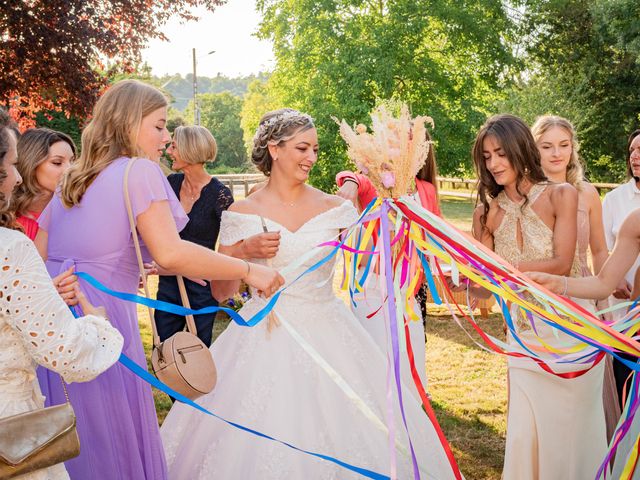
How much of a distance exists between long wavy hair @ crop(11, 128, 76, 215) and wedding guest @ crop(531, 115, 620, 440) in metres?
3.09

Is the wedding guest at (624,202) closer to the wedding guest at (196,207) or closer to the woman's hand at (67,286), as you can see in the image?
the wedding guest at (196,207)

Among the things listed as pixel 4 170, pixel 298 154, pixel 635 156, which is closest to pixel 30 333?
pixel 4 170

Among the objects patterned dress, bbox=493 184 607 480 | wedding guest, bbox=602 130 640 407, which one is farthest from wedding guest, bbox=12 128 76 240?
wedding guest, bbox=602 130 640 407

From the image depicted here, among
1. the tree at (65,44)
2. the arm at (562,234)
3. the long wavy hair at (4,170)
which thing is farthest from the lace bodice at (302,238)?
the tree at (65,44)

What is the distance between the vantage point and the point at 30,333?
2156 mm

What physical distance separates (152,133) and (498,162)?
190 cm

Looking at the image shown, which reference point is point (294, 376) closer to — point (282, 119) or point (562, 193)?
point (282, 119)

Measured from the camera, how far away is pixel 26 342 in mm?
2172

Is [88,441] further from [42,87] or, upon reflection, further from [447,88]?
[447,88]

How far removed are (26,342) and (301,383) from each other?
1.92m

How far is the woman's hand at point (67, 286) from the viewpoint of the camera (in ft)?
9.32

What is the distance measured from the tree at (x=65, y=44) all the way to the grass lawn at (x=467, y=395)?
378cm

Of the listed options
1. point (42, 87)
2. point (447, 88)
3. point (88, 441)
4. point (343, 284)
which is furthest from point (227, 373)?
point (447, 88)

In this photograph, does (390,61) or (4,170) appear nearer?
(4,170)
